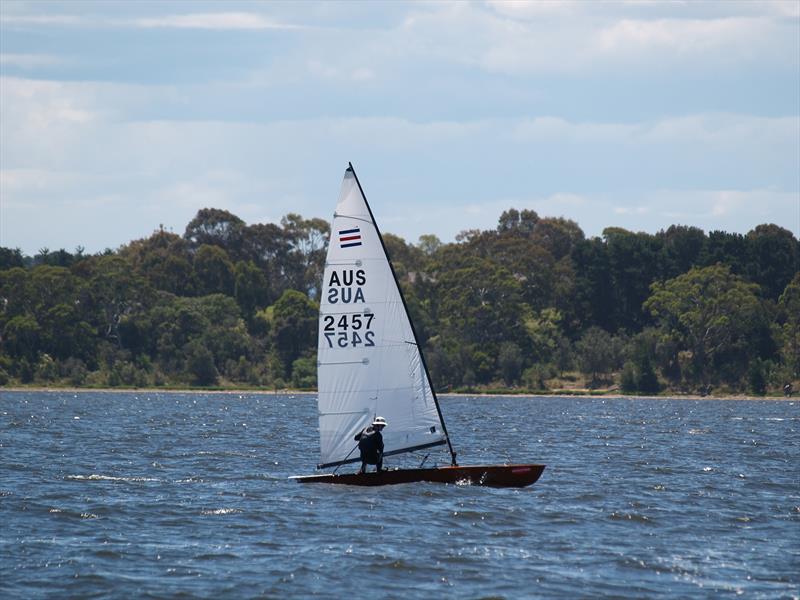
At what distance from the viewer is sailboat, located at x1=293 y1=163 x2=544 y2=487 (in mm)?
32781

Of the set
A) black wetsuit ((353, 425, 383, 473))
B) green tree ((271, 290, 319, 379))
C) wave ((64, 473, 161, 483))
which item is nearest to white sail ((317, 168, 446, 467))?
black wetsuit ((353, 425, 383, 473))

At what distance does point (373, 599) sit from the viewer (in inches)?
845

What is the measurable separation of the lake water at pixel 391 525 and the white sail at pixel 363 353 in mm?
1382

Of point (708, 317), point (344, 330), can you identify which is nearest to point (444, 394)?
point (708, 317)

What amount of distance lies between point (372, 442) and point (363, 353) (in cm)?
224

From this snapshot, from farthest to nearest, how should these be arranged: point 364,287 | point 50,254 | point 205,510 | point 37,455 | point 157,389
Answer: point 50,254
point 157,389
point 37,455
point 364,287
point 205,510

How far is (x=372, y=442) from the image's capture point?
32562 millimetres

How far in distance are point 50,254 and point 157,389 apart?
45.1 m

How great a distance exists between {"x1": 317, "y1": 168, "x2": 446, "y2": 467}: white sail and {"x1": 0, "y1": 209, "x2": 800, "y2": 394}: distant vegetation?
9407 cm

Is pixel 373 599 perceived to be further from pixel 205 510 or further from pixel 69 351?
pixel 69 351

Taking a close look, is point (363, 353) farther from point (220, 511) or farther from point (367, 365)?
point (220, 511)

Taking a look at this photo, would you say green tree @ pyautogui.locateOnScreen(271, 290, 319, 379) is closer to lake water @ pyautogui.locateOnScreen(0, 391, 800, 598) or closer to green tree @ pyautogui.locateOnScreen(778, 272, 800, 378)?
green tree @ pyautogui.locateOnScreen(778, 272, 800, 378)

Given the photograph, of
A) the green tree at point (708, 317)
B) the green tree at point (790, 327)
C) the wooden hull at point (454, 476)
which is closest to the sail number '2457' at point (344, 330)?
the wooden hull at point (454, 476)

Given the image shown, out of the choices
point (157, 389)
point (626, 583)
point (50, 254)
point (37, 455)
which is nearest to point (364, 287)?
point (626, 583)
